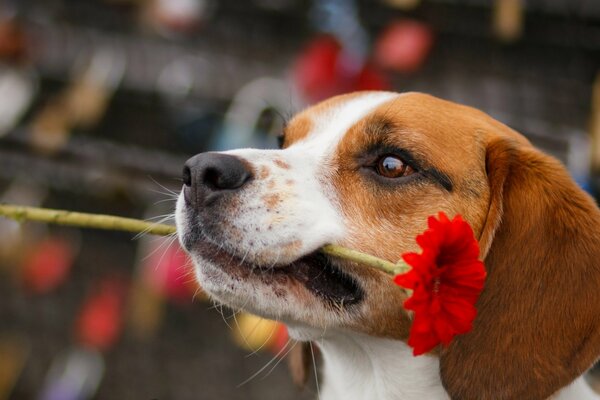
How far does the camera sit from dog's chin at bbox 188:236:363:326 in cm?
198

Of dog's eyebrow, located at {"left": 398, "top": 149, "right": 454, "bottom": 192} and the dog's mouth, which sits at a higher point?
dog's eyebrow, located at {"left": 398, "top": 149, "right": 454, "bottom": 192}

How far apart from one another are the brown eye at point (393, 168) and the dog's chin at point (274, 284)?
0.35 metres

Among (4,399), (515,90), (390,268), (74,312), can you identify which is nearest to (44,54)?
(74,312)

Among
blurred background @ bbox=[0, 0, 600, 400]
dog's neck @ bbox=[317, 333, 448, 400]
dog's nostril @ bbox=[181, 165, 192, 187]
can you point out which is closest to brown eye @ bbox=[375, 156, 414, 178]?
dog's neck @ bbox=[317, 333, 448, 400]

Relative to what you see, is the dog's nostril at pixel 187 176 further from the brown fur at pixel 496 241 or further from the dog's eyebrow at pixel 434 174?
the dog's eyebrow at pixel 434 174

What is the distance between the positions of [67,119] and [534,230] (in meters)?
3.28

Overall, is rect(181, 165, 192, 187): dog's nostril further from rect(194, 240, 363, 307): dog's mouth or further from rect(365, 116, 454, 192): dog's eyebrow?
rect(365, 116, 454, 192): dog's eyebrow

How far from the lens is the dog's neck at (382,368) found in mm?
2258

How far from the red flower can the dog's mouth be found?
1.48 feet

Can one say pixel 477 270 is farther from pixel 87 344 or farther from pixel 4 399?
pixel 4 399

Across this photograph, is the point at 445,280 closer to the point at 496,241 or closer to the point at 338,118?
the point at 496,241

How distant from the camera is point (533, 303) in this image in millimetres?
2107

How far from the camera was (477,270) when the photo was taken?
1.60 metres

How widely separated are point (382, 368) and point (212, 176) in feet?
2.45
